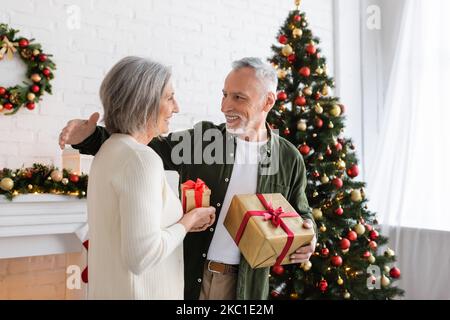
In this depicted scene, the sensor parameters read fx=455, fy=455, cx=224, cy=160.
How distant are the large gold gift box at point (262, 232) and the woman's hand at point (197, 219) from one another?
15 centimetres

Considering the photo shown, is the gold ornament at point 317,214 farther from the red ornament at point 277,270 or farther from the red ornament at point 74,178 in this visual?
the red ornament at point 74,178

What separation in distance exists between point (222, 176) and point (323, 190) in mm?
1097

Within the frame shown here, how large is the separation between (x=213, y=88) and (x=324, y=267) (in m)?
1.67

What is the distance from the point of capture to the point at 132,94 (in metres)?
1.42

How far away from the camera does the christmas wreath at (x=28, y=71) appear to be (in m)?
2.67

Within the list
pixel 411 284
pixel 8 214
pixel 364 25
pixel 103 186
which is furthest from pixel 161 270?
pixel 364 25

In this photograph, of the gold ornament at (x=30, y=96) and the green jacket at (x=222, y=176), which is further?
the gold ornament at (x=30, y=96)

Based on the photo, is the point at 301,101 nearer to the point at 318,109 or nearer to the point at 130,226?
the point at 318,109

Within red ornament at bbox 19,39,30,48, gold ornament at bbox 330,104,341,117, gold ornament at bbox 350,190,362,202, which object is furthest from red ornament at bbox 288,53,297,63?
red ornament at bbox 19,39,30,48

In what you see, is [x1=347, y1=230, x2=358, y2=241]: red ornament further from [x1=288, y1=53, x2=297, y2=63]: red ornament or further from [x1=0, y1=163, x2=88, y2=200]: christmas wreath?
[x1=0, y1=163, x2=88, y2=200]: christmas wreath

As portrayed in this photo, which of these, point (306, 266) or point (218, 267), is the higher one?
point (218, 267)

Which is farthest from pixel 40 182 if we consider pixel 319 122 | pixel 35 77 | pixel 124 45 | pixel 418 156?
pixel 418 156

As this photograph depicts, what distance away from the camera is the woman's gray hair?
143 cm

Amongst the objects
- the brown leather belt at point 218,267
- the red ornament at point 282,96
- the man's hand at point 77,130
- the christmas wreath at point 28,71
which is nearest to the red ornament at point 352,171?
the red ornament at point 282,96
